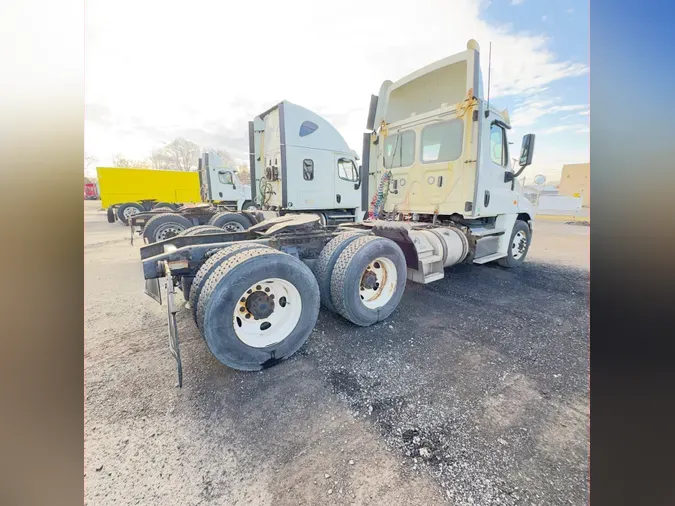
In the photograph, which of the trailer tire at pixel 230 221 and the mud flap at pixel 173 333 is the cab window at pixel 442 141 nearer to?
the mud flap at pixel 173 333

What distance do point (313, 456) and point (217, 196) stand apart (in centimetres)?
1310

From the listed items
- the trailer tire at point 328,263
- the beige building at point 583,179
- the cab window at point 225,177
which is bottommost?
the trailer tire at point 328,263

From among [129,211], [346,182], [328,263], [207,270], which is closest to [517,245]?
[346,182]

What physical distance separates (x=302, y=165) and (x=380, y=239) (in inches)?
196

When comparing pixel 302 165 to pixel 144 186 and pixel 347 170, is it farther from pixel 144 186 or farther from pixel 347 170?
pixel 144 186

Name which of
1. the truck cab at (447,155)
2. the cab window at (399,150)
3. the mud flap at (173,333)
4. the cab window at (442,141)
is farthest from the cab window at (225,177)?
the mud flap at (173,333)

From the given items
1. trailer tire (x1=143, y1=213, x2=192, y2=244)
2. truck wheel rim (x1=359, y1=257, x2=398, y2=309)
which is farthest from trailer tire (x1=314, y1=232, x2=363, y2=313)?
trailer tire (x1=143, y1=213, x2=192, y2=244)

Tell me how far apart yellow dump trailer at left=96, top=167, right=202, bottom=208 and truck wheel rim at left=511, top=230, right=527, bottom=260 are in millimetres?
15911

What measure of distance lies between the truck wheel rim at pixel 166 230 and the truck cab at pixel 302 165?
245 centimetres

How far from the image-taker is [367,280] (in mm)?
3152

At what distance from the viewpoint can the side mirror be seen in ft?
14.9

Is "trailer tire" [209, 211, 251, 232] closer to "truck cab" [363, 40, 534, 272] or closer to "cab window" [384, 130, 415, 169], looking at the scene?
"truck cab" [363, 40, 534, 272]

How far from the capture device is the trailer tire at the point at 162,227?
6.71m

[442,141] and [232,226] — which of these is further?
[232,226]
